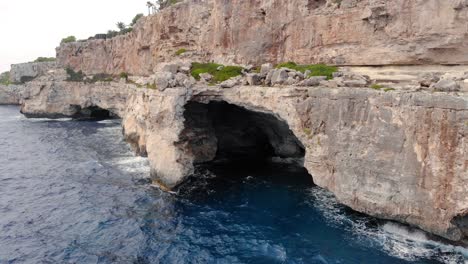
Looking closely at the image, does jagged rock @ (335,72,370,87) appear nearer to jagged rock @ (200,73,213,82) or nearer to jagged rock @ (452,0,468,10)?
jagged rock @ (452,0,468,10)

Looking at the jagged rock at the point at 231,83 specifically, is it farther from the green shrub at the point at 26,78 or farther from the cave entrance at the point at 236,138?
→ the green shrub at the point at 26,78

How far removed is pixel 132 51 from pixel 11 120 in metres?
27.9

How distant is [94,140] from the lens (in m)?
49.3

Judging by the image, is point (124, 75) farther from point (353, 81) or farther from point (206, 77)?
point (353, 81)

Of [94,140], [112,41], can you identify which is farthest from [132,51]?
[94,140]

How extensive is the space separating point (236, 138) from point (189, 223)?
56.6ft

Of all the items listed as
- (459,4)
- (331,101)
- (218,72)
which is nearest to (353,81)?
(331,101)

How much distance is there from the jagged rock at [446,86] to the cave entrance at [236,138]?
1383cm

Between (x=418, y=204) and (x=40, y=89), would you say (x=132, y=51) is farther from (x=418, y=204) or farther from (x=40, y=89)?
(x=418, y=204)

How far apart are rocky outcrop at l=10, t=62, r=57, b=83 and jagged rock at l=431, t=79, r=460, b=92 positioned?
90636 millimetres

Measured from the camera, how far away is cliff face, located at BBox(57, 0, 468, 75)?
978 inches

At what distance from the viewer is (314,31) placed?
32031 millimetres

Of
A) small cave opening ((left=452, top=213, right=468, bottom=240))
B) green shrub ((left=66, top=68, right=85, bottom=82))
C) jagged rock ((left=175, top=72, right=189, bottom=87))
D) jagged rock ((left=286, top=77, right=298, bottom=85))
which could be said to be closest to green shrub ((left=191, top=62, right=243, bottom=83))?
jagged rock ((left=175, top=72, right=189, bottom=87))

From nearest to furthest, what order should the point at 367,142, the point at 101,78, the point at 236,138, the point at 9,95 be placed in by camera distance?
the point at 367,142, the point at 236,138, the point at 101,78, the point at 9,95
